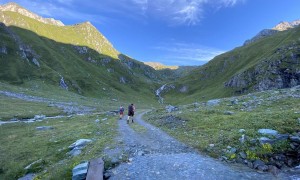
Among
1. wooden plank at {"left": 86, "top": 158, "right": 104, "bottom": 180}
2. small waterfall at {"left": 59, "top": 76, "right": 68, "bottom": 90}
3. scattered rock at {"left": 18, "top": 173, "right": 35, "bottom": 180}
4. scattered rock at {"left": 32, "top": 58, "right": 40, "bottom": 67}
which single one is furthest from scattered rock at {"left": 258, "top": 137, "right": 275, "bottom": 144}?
scattered rock at {"left": 32, "top": 58, "right": 40, "bottom": 67}

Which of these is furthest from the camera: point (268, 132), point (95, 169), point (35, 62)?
point (35, 62)

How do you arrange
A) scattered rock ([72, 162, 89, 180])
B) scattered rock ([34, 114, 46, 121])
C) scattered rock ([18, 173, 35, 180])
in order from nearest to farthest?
scattered rock ([72, 162, 89, 180]) < scattered rock ([18, 173, 35, 180]) < scattered rock ([34, 114, 46, 121])

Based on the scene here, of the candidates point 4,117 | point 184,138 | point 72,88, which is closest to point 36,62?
point 72,88

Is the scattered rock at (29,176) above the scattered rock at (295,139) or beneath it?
beneath

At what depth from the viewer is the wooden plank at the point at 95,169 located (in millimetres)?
15211

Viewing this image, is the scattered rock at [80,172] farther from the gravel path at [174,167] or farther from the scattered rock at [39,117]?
the scattered rock at [39,117]

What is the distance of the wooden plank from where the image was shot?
1521cm

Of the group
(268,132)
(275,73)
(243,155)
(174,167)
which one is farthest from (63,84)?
(243,155)

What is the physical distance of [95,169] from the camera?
639 inches

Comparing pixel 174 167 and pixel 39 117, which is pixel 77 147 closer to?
pixel 174 167

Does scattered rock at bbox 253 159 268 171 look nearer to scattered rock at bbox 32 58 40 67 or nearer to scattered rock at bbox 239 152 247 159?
scattered rock at bbox 239 152 247 159

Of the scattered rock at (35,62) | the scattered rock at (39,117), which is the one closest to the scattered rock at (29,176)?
the scattered rock at (39,117)

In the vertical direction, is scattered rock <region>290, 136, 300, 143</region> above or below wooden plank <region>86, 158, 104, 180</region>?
above

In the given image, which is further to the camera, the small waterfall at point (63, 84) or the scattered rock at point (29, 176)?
the small waterfall at point (63, 84)
